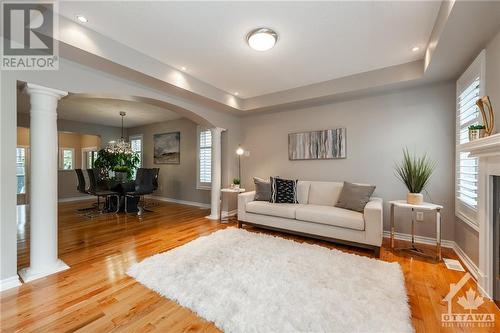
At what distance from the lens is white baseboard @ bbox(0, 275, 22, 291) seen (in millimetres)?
2018

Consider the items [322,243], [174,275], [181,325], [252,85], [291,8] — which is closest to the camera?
[181,325]

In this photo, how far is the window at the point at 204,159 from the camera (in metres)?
5.95

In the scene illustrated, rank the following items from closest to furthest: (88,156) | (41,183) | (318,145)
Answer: (41,183) → (318,145) → (88,156)

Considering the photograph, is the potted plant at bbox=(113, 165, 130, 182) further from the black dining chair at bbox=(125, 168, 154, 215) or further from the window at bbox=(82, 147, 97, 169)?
the window at bbox=(82, 147, 97, 169)

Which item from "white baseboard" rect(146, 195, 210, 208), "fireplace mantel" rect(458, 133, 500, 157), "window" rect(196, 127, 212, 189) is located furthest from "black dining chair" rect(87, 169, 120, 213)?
"fireplace mantel" rect(458, 133, 500, 157)

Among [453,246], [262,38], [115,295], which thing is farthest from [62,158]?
[453,246]

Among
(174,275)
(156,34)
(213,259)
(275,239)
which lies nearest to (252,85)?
(156,34)

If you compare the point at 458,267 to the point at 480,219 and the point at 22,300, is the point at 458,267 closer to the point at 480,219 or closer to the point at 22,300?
the point at 480,219

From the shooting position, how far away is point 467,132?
8.56 feet

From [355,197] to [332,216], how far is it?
53cm

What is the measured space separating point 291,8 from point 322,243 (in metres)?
3.05

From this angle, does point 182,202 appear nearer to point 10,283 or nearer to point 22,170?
point 10,283

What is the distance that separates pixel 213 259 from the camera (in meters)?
2.61

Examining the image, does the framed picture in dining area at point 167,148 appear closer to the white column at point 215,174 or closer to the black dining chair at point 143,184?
the black dining chair at point 143,184
